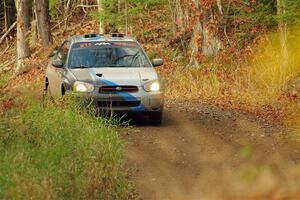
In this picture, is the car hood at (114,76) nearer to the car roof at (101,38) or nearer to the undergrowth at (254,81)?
the car roof at (101,38)

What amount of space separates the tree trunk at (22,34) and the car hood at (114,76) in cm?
1794

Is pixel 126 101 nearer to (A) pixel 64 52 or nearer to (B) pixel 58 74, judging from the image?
(B) pixel 58 74

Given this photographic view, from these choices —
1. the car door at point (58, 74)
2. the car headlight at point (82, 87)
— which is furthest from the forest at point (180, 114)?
the car headlight at point (82, 87)

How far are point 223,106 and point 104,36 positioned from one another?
11.7 ft

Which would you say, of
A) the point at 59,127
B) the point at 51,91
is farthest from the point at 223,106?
the point at 59,127

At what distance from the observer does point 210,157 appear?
37.4ft

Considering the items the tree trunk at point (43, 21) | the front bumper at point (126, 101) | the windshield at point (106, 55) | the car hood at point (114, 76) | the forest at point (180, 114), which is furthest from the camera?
the tree trunk at point (43, 21)

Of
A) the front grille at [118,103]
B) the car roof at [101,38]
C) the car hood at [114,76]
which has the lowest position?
the front grille at [118,103]

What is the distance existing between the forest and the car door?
391mm

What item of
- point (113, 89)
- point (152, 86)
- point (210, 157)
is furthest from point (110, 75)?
point (210, 157)

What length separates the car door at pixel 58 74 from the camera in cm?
1380

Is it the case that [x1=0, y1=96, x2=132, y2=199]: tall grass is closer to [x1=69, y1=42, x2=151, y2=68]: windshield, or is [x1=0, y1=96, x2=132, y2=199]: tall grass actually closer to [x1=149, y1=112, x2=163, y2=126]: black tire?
[x1=149, y1=112, x2=163, y2=126]: black tire

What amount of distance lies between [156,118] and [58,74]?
6.97 ft

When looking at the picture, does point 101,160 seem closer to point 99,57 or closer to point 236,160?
point 236,160
